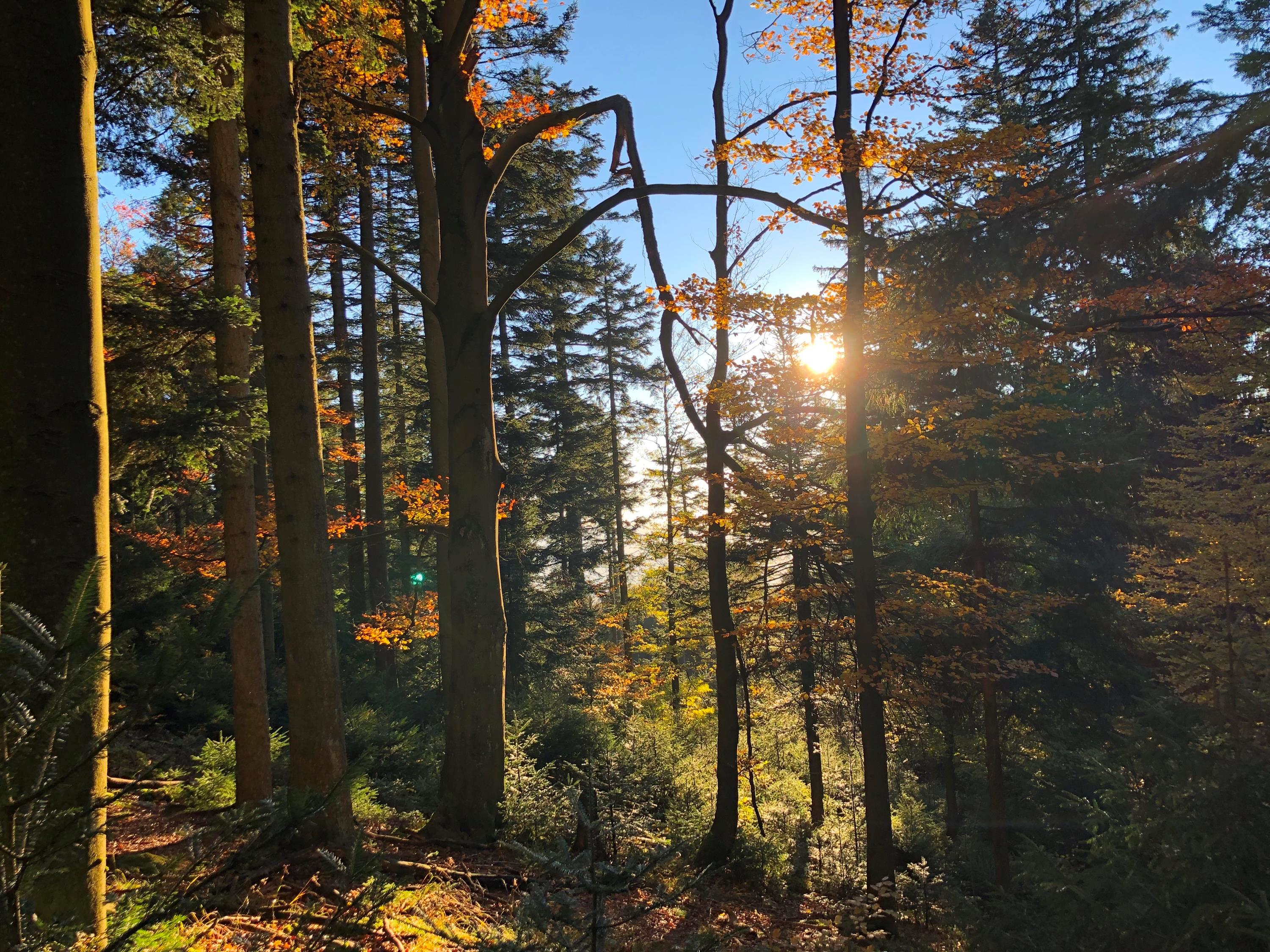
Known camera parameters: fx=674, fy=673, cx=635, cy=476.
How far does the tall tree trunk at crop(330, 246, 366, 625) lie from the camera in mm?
18078

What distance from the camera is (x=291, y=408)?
5.00m

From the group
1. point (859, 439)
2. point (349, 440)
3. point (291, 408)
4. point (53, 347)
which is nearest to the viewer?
point (53, 347)

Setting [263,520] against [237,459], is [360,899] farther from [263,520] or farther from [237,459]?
[263,520]

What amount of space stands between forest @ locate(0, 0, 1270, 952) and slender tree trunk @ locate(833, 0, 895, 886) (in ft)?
0.21

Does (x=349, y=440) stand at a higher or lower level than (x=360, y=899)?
higher

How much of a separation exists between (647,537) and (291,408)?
37.2 ft

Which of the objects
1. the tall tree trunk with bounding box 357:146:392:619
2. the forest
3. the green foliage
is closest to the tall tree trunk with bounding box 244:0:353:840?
the forest

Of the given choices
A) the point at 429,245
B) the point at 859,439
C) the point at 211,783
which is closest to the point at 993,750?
the point at 859,439

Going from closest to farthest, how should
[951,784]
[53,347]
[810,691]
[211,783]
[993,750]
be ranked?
[53,347], [211,783], [993,750], [810,691], [951,784]

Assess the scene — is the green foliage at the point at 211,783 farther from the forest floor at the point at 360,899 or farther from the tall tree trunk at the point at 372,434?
the tall tree trunk at the point at 372,434

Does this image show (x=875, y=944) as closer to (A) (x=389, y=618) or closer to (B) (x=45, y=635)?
(B) (x=45, y=635)

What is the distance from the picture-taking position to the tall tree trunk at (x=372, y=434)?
16.2 meters

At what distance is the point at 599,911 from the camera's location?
186cm

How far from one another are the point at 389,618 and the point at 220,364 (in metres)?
7.39
